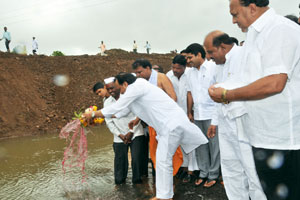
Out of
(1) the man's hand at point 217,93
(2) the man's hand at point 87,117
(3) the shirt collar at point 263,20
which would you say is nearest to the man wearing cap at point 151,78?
(2) the man's hand at point 87,117

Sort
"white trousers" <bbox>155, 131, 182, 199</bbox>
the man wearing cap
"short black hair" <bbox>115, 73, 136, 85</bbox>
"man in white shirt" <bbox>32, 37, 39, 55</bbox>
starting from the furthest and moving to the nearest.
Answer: "man in white shirt" <bbox>32, 37, 39, 55</bbox>, the man wearing cap, "short black hair" <bbox>115, 73, 136, 85</bbox>, "white trousers" <bbox>155, 131, 182, 199</bbox>

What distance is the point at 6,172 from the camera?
647 cm

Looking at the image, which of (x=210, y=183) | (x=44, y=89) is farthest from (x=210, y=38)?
(x=44, y=89)

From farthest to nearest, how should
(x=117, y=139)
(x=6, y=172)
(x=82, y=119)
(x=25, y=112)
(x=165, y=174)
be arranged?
(x=25, y=112) → (x=6, y=172) → (x=117, y=139) → (x=82, y=119) → (x=165, y=174)

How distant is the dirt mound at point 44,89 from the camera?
14503 millimetres

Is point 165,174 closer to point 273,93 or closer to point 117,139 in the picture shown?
point 117,139

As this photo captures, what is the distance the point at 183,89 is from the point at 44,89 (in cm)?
1553

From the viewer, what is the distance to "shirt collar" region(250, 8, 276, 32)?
5.81 feet

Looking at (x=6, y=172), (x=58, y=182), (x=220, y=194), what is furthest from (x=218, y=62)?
(x=6, y=172)

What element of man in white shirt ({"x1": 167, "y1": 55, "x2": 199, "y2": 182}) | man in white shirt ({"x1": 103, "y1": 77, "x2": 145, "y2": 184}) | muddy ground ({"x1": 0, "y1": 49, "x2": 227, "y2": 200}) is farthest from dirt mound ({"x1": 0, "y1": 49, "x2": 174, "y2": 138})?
man in white shirt ({"x1": 167, "y1": 55, "x2": 199, "y2": 182})

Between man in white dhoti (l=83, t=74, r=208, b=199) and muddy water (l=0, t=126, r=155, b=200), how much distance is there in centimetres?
78

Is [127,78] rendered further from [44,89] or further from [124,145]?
[44,89]

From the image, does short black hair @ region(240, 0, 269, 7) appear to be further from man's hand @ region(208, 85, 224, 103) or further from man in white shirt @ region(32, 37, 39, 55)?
man in white shirt @ region(32, 37, 39, 55)

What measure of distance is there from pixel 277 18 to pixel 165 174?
2.57 meters
